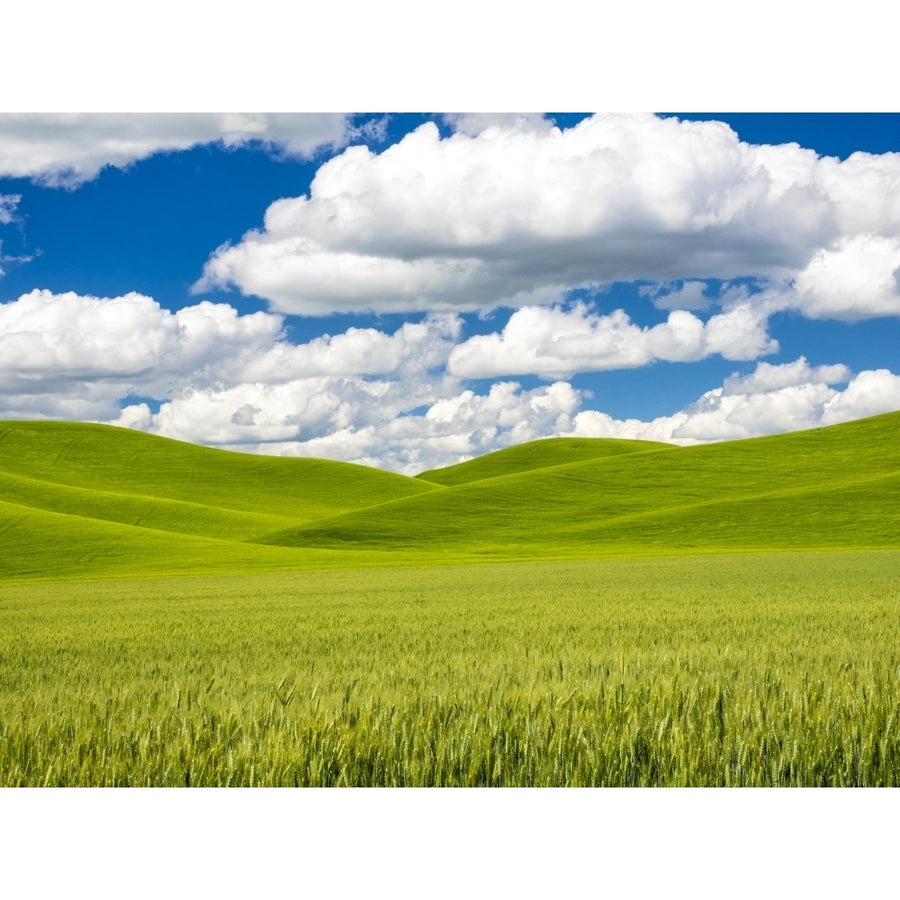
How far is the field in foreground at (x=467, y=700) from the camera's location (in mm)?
5855

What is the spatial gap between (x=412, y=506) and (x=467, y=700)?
251 ft

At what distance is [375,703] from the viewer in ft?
24.0

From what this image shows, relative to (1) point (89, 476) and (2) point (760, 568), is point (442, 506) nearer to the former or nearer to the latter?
(2) point (760, 568)

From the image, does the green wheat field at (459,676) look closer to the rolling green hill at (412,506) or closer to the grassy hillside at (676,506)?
the rolling green hill at (412,506)

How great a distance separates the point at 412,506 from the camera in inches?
3290

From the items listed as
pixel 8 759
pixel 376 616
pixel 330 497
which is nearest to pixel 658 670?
pixel 8 759

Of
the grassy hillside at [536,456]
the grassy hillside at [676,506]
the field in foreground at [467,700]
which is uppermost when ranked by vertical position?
the grassy hillside at [536,456]

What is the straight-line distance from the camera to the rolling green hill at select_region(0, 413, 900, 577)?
58188mm

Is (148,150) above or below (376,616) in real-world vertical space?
above

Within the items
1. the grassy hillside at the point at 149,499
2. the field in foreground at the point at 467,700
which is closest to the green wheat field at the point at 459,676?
the field in foreground at the point at 467,700

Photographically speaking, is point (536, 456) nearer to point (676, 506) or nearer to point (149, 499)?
point (676, 506)

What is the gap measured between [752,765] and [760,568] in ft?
103

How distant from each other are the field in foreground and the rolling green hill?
36232 millimetres

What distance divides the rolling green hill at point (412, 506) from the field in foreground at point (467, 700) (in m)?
36.2
